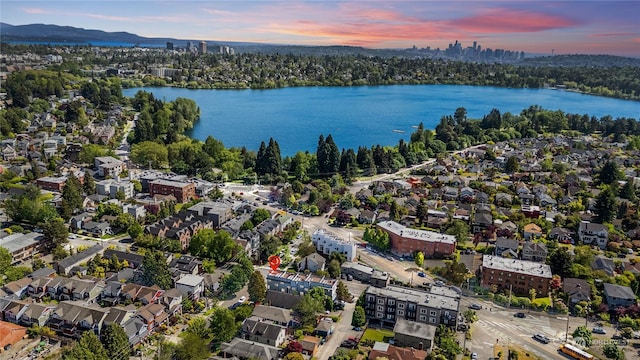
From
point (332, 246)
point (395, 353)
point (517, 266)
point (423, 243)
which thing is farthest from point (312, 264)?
point (517, 266)

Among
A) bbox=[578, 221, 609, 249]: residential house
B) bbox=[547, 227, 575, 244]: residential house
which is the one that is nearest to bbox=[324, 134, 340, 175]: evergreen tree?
bbox=[547, 227, 575, 244]: residential house

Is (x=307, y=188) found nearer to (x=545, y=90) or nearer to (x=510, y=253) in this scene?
(x=510, y=253)

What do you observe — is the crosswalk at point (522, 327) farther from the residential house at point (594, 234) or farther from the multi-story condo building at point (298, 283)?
the residential house at point (594, 234)

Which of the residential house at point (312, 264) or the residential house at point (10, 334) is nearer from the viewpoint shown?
the residential house at point (10, 334)

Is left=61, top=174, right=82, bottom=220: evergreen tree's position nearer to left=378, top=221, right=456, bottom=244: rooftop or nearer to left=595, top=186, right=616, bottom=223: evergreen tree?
left=378, top=221, right=456, bottom=244: rooftop

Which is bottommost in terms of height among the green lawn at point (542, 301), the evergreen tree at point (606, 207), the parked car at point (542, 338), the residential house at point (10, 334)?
the residential house at point (10, 334)

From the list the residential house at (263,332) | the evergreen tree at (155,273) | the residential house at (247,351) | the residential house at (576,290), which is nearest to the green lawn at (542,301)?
Answer: the residential house at (576,290)
